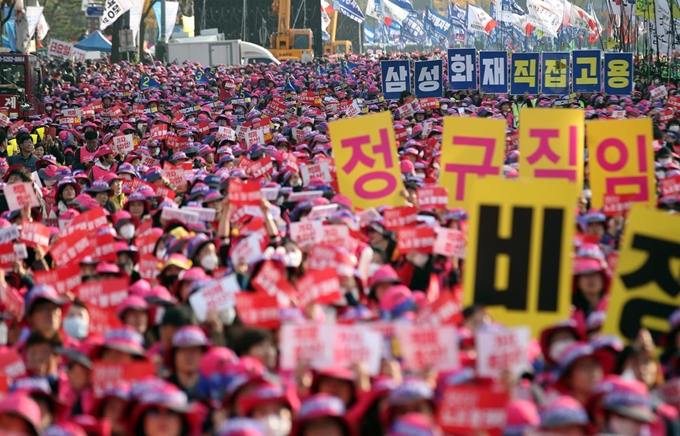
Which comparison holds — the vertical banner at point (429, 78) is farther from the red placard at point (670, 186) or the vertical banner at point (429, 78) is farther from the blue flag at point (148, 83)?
the blue flag at point (148, 83)

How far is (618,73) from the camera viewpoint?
23500 mm

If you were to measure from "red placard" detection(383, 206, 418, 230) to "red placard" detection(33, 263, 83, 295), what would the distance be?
8.73 feet

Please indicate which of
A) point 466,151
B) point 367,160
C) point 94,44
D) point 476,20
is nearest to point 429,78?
point 367,160

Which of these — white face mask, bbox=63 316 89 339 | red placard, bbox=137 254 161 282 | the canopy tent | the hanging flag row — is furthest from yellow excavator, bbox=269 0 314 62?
→ white face mask, bbox=63 316 89 339

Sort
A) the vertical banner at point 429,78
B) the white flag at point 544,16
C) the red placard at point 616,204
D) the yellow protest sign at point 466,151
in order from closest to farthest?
1. the red placard at point 616,204
2. the yellow protest sign at point 466,151
3. the vertical banner at point 429,78
4. the white flag at point 544,16

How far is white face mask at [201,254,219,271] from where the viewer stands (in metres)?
9.52

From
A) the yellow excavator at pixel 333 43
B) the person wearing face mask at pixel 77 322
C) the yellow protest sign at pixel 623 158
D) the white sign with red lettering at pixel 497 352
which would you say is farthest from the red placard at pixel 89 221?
the yellow excavator at pixel 333 43

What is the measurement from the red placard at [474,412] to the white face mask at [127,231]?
247 inches

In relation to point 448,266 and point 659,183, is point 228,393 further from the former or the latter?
point 659,183

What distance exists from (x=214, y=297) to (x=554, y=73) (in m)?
17.2

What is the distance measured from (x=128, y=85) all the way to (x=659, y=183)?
32.4m

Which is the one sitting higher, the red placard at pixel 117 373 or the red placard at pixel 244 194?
the red placard at pixel 244 194

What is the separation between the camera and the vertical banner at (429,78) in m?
24.4

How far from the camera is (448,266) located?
9.59 metres
